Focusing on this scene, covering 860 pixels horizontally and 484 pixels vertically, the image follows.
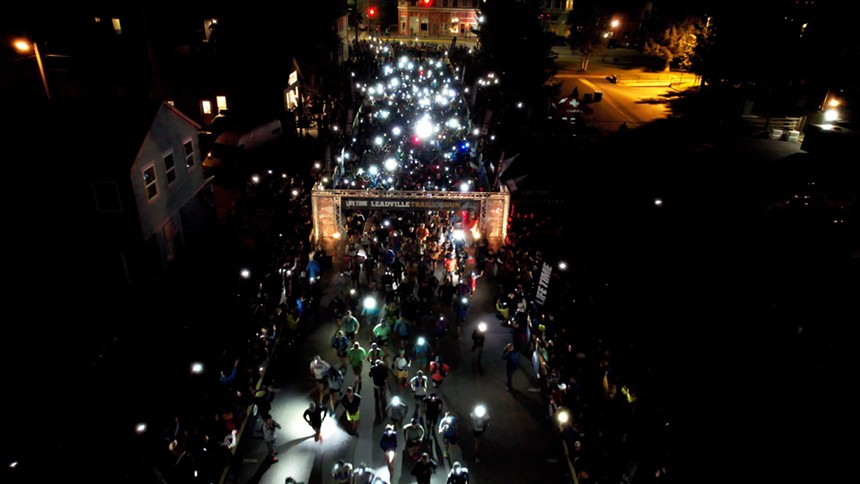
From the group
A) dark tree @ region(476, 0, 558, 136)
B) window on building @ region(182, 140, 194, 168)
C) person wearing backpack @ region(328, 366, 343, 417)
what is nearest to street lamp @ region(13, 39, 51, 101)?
window on building @ region(182, 140, 194, 168)

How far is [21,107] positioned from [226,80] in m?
17.5

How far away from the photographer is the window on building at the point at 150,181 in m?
17.1

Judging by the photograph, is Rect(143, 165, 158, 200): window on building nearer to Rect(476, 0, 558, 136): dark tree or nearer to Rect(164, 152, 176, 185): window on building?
Rect(164, 152, 176, 185): window on building

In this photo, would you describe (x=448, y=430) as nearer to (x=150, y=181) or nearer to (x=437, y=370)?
(x=437, y=370)

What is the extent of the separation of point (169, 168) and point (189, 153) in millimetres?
1910

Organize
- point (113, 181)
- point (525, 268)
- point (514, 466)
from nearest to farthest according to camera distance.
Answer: point (514, 466) → point (113, 181) → point (525, 268)

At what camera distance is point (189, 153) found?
20375mm

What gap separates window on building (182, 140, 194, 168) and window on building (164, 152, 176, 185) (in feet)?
3.76

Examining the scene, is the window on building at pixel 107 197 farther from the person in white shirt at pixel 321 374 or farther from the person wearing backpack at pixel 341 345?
the person in white shirt at pixel 321 374

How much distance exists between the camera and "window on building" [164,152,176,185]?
18.4 meters

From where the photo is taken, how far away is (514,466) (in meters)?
11.0

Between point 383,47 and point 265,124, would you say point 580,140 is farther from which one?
point 383,47

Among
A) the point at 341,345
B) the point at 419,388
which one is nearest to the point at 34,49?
the point at 341,345

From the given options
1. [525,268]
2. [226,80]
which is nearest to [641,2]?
[226,80]
